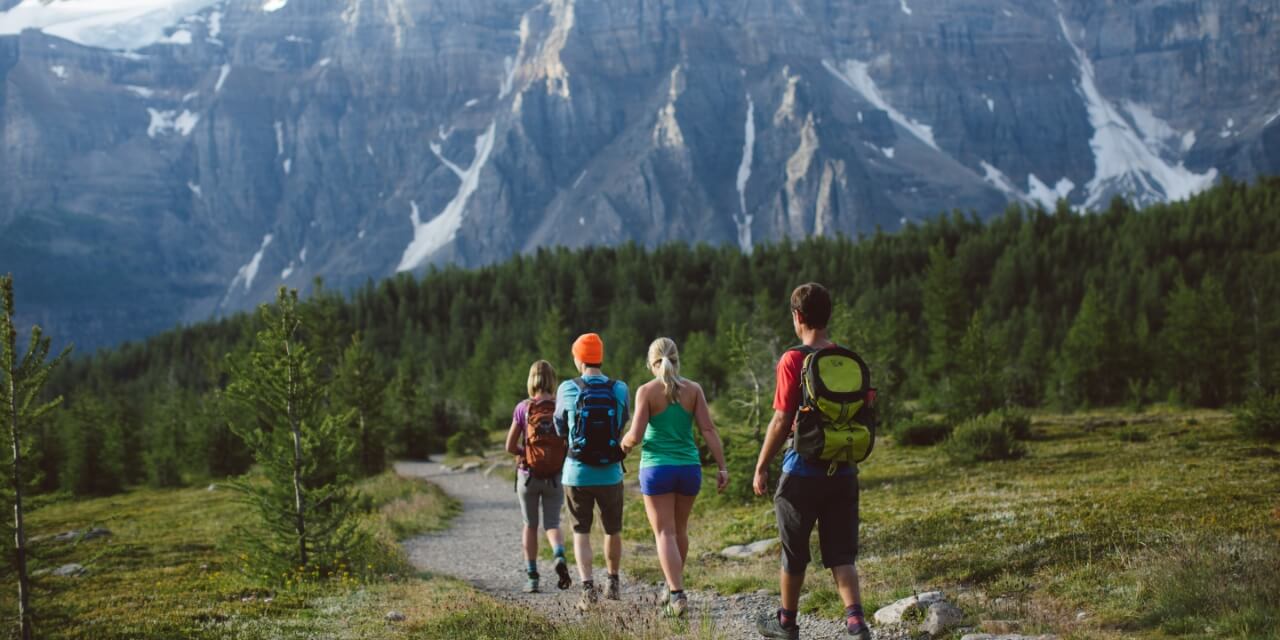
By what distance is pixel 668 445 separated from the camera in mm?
10680

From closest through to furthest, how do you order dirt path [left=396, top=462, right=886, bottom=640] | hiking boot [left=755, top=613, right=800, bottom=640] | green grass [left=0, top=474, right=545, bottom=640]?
hiking boot [left=755, top=613, right=800, bottom=640] → dirt path [left=396, top=462, right=886, bottom=640] → green grass [left=0, top=474, right=545, bottom=640]

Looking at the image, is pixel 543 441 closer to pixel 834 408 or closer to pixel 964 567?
pixel 834 408

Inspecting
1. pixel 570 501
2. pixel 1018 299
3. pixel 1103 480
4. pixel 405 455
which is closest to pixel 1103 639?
pixel 570 501

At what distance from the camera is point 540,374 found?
1287 cm

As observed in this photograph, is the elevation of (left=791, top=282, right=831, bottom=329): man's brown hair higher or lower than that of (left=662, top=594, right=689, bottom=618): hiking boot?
higher

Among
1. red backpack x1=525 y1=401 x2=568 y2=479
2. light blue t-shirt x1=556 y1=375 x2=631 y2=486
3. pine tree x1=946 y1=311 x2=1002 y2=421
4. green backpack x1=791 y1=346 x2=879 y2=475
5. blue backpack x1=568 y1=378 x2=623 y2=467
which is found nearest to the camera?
green backpack x1=791 y1=346 x2=879 y2=475

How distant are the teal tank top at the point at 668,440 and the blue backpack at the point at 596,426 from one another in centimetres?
74

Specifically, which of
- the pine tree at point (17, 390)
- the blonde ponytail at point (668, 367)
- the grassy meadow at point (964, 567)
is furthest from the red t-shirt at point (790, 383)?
the pine tree at point (17, 390)

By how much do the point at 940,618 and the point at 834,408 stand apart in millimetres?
3083

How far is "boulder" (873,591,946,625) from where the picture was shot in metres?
10.4

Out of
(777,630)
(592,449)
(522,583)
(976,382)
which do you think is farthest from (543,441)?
(976,382)

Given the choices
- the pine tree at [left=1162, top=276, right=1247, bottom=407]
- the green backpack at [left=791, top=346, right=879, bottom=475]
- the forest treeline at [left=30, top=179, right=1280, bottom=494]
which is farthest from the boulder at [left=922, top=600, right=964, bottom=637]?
the pine tree at [left=1162, top=276, right=1247, bottom=407]

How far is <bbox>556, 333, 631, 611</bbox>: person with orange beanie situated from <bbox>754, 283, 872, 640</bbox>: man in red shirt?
2.97 meters

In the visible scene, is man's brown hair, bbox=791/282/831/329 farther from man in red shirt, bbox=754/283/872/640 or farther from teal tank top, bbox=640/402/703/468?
teal tank top, bbox=640/402/703/468
